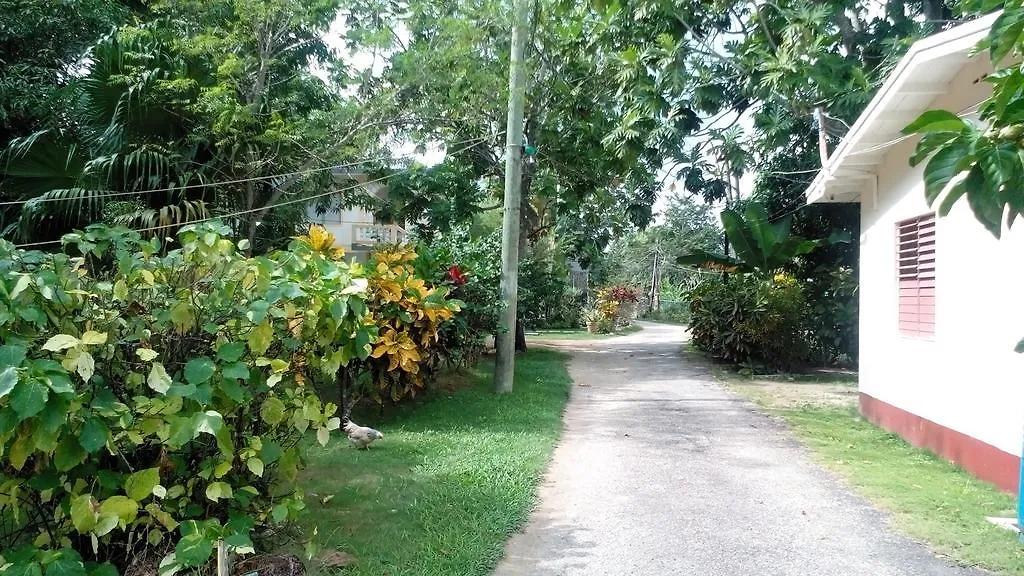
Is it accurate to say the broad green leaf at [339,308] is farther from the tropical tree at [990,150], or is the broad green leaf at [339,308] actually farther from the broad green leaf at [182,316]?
the tropical tree at [990,150]

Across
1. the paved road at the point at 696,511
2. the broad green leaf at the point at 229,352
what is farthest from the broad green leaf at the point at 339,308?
the paved road at the point at 696,511

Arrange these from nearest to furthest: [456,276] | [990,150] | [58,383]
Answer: [58,383], [990,150], [456,276]

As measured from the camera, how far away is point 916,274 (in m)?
7.81

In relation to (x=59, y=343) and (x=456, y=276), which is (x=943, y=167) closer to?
(x=59, y=343)

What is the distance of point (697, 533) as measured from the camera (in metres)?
5.04

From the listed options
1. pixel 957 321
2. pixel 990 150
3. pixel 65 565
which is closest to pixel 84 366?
pixel 65 565

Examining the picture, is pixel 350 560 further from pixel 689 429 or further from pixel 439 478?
pixel 689 429

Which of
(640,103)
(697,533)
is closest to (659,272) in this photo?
(640,103)

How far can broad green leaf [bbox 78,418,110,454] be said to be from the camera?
2.88m

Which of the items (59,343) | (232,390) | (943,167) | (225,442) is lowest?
(225,442)

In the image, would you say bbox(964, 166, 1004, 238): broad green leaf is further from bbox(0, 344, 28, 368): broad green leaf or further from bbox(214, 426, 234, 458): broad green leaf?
bbox(0, 344, 28, 368): broad green leaf

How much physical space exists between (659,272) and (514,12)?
4046 cm

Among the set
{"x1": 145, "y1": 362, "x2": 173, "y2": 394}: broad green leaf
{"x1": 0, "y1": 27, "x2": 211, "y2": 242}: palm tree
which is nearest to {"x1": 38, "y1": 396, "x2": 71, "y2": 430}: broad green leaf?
{"x1": 145, "y1": 362, "x2": 173, "y2": 394}: broad green leaf

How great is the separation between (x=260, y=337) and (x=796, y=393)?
10473 millimetres
